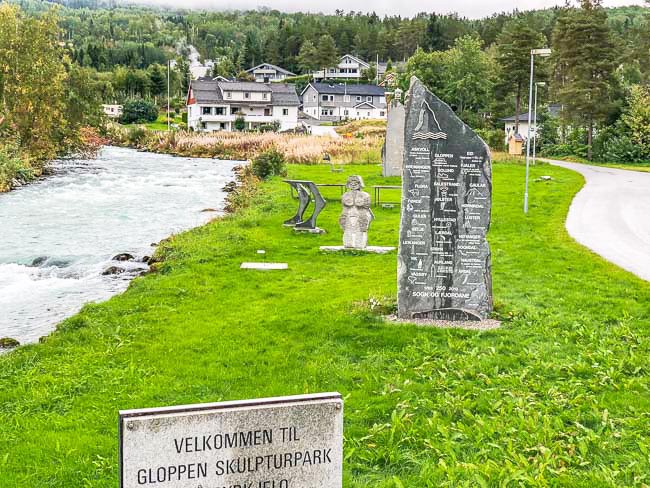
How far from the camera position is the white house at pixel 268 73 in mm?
146125

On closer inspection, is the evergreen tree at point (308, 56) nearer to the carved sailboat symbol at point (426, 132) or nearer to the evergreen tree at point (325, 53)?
the evergreen tree at point (325, 53)

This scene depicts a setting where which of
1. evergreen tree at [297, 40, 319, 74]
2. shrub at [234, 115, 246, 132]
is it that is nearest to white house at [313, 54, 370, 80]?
evergreen tree at [297, 40, 319, 74]

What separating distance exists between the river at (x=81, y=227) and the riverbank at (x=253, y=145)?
6.97 meters

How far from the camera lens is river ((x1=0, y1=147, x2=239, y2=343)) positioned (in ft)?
54.0

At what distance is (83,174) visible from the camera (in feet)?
156

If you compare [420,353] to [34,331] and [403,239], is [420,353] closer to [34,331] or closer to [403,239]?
[403,239]

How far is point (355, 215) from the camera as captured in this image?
755 inches

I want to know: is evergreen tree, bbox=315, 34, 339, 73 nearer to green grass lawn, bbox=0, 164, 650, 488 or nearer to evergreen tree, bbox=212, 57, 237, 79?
evergreen tree, bbox=212, 57, 237, 79

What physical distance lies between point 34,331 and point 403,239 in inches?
276

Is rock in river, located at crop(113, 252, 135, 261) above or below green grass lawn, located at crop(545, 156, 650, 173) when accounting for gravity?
below

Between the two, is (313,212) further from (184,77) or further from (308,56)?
(308,56)

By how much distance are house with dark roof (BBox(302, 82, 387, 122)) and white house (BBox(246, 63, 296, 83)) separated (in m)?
20.6

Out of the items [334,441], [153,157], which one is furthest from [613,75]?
[334,441]

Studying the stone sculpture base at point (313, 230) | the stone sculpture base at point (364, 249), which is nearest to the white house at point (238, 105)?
the stone sculpture base at point (313, 230)
